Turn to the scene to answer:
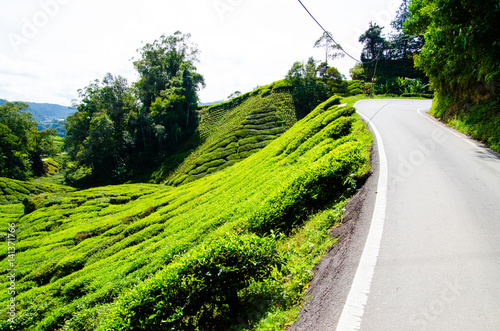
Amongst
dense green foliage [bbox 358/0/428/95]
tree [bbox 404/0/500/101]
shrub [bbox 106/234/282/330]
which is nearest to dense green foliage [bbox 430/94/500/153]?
tree [bbox 404/0/500/101]

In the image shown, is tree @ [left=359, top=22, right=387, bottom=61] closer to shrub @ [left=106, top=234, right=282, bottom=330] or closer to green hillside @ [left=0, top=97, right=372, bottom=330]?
green hillside @ [left=0, top=97, right=372, bottom=330]

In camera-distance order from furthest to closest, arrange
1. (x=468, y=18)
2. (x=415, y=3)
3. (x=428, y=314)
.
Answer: (x=415, y=3) < (x=468, y=18) < (x=428, y=314)

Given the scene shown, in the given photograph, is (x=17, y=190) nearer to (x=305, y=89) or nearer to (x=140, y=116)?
(x=140, y=116)

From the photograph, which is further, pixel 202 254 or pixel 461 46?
pixel 461 46

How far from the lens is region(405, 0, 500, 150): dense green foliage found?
961 centimetres

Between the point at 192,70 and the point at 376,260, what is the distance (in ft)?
185

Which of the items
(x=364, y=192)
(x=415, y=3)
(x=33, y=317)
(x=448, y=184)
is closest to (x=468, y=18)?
(x=415, y=3)

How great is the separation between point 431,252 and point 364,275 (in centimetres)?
140

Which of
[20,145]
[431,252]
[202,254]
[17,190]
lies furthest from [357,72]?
[20,145]

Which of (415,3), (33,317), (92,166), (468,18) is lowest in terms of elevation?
(33,317)

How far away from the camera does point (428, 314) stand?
120 inches

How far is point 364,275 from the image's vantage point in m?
3.91

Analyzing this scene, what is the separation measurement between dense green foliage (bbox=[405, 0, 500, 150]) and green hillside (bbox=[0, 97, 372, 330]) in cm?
533

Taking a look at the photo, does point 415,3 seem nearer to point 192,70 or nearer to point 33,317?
point 33,317
